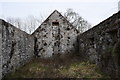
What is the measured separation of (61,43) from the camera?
13828 mm

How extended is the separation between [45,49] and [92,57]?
5399mm

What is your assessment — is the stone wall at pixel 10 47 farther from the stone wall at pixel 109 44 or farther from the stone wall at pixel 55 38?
the stone wall at pixel 55 38

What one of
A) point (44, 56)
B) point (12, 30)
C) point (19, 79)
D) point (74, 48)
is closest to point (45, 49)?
point (44, 56)

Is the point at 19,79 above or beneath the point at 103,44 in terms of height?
beneath

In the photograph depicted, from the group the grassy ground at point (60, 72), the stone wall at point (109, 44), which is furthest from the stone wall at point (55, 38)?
the stone wall at point (109, 44)

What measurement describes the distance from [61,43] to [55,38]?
0.72 metres

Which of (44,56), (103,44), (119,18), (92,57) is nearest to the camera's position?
(119,18)

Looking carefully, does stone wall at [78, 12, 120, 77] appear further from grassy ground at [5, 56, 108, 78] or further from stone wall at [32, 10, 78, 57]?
stone wall at [32, 10, 78, 57]

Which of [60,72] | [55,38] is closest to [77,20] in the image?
[55,38]

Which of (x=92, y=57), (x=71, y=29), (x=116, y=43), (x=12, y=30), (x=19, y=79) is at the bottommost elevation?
(x=19, y=79)

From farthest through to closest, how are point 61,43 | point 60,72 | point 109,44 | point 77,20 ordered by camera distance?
1. point 77,20
2. point 61,43
3. point 60,72
4. point 109,44

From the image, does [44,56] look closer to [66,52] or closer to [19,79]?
[66,52]

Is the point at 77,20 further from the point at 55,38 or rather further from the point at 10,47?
the point at 10,47

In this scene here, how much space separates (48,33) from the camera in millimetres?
13914
